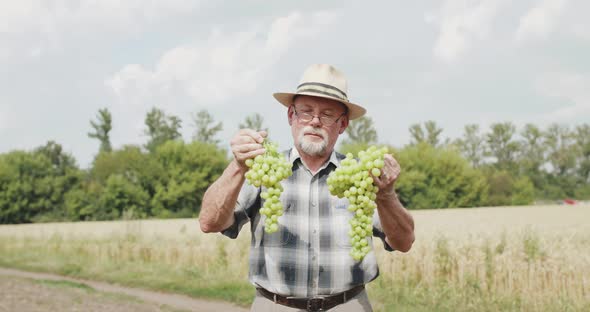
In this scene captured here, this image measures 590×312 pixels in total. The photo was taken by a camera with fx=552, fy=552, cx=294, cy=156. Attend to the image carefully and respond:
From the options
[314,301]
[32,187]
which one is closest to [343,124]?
[314,301]

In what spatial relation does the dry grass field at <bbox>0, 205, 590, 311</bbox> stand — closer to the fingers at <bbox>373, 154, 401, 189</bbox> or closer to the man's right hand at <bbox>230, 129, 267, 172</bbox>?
the fingers at <bbox>373, 154, 401, 189</bbox>

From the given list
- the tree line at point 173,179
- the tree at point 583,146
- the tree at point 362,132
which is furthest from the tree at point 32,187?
the tree at point 583,146

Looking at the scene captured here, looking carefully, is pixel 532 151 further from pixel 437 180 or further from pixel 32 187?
pixel 32 187

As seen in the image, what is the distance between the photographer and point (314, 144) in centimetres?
364

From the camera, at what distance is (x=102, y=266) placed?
19.2 meters

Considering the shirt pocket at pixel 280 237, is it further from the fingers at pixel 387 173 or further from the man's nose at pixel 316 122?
the fingers at pixel 387 173

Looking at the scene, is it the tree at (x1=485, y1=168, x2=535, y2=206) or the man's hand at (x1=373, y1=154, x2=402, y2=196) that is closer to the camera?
the man's hand at (x1=373, y1=154, x2=402, y2=196)

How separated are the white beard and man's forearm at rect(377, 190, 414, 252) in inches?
21.0

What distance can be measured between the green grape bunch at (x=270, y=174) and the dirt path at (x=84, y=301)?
Result: 998 cm

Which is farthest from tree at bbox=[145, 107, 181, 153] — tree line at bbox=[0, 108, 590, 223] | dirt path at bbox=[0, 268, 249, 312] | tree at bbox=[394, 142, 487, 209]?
dirt path at bbox=[0, 268, 249, 312]

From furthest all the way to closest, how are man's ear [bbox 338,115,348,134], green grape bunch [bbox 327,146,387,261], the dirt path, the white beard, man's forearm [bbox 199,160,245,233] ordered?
the dirt path
man's ear [bbox 338,115,348,134]
the white beard
man's forearm [bbox 199,160,245,233]
green grape bunch [bbox 327,146,387,261]

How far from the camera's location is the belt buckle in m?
3.71

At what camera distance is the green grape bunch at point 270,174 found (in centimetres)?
308

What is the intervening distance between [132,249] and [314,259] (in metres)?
17.5
